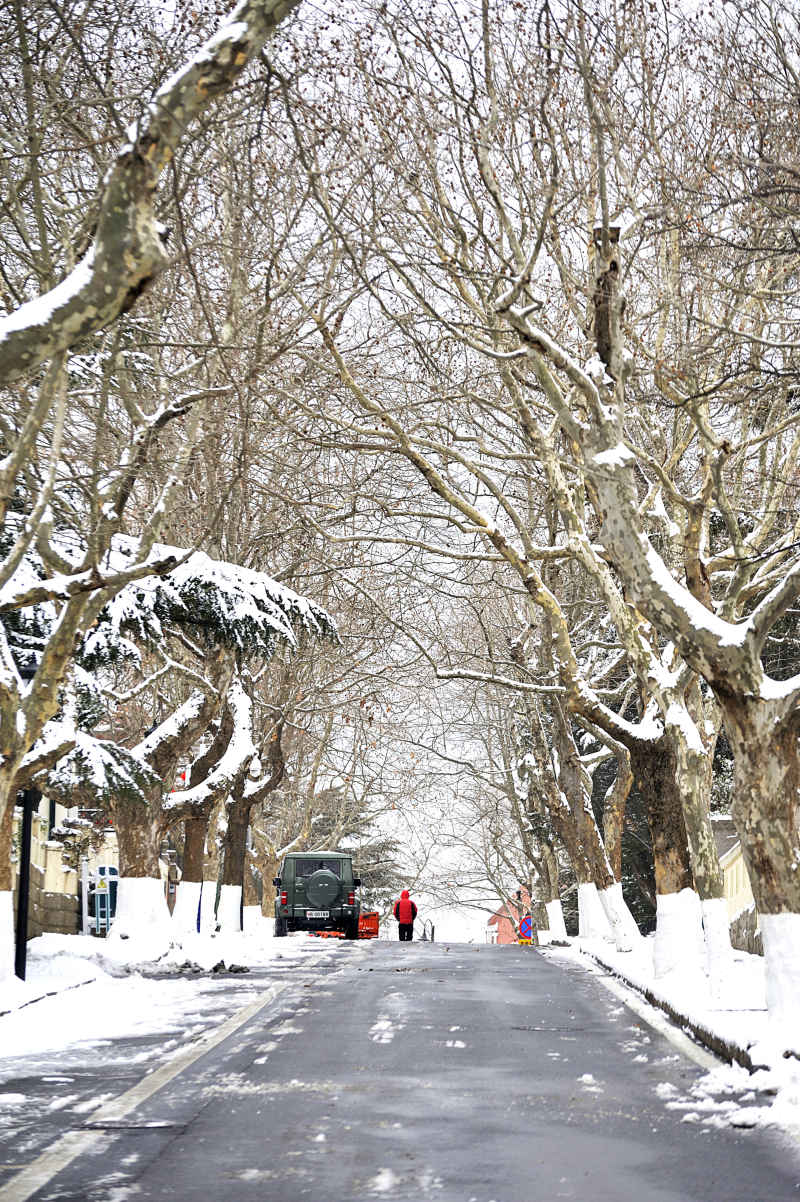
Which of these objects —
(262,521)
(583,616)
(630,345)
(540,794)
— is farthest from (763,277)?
(540,794)

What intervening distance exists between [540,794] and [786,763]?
2397 cm

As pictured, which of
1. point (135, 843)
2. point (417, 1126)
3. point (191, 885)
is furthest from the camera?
point (191, 885)

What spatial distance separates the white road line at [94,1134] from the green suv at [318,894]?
2201cm

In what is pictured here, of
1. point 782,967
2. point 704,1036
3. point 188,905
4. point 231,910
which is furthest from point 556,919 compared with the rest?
point 782,967

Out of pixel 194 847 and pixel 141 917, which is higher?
pixel 194 847

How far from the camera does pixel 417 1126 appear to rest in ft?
25.5

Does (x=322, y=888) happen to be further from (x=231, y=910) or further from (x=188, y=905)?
(x=188, y=905)

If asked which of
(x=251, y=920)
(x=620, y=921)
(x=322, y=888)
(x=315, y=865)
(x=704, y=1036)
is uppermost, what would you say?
(x=315, y=865)

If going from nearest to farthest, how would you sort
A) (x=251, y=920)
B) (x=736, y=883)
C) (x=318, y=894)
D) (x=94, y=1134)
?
(x=94, y=1134) < (x=736, y=883) < (x=318, y=894) < (x=251, y=920)

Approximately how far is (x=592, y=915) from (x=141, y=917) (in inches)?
402

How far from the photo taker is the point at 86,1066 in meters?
10.4

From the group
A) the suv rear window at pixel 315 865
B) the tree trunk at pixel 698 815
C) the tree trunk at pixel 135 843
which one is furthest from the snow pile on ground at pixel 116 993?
the suv rear window at pixel 315 865

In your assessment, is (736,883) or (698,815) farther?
(736,883)

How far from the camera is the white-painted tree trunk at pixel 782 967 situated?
1059 centimetres
